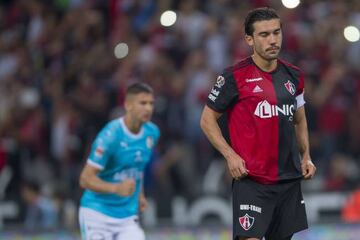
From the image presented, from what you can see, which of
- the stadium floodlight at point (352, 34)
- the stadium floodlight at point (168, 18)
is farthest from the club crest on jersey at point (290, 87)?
the stadium floodlight at point (168, 18)

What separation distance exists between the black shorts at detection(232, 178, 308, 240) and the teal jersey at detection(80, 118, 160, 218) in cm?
216

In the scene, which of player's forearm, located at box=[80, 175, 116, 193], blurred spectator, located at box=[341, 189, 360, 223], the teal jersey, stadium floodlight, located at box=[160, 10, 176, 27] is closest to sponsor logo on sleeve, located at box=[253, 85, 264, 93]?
player's forearm, located at box=[80, 175, 116, 193]

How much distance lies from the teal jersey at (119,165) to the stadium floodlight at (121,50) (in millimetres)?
5261

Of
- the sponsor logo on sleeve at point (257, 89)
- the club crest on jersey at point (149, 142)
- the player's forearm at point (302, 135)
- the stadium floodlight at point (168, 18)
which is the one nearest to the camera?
the sponsor logo on sleeve at point (257, 89)

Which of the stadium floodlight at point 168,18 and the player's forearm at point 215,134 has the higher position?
the stadium floodlight at point 168,18

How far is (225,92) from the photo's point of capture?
7.29 m

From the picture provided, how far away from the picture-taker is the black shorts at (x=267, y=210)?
7250mm

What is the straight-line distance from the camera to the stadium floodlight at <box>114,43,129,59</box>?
14720mm

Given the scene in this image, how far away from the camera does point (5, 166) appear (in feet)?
46.0

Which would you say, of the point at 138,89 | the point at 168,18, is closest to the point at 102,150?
the point at 138,89

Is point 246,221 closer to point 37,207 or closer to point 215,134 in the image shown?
point 215,134

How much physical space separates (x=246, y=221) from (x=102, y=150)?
2319mm

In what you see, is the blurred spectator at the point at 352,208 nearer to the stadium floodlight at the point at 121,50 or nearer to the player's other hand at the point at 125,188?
the stadium floodlight at the point at 121,50

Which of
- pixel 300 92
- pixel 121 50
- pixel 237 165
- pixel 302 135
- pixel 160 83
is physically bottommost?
pixel 237 165
